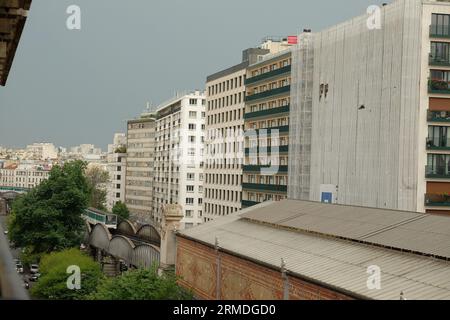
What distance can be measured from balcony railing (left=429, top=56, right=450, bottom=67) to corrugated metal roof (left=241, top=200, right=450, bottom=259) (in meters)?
15.8

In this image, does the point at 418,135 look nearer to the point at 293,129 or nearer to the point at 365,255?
the point at 293,129

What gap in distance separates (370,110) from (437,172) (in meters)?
6.05

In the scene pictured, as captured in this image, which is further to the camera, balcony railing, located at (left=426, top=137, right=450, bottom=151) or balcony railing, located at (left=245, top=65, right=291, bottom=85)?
balcony railing, located at (left=245, top=65, right=291, bottom=85)

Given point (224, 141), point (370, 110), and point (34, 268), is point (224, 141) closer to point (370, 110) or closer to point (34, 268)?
point (34, 268)

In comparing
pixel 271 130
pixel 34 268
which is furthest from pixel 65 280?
pixel 271 130

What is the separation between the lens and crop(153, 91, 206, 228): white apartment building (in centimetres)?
9950

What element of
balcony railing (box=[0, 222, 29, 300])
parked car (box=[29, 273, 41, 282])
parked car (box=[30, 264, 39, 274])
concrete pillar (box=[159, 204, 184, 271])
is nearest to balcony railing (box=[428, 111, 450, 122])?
concrete pillar (box=[159, 204, 184, 271])

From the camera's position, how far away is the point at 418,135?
145 feet

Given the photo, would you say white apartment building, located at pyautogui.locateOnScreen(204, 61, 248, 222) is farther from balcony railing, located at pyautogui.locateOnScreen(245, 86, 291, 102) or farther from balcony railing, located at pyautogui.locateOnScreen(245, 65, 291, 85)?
balcony railing, located at pyautogui.locateOnScreen(245, 86, 291, 102)

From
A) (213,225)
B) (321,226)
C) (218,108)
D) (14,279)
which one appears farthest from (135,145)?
(14,279)

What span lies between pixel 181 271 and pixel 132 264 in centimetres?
1392

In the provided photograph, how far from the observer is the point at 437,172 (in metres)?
44.8

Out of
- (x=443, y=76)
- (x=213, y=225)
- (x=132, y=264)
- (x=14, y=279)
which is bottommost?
(x=132, y=264)

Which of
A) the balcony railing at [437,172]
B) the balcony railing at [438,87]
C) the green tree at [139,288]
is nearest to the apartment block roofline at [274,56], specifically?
the balcony railing at [438,87]
